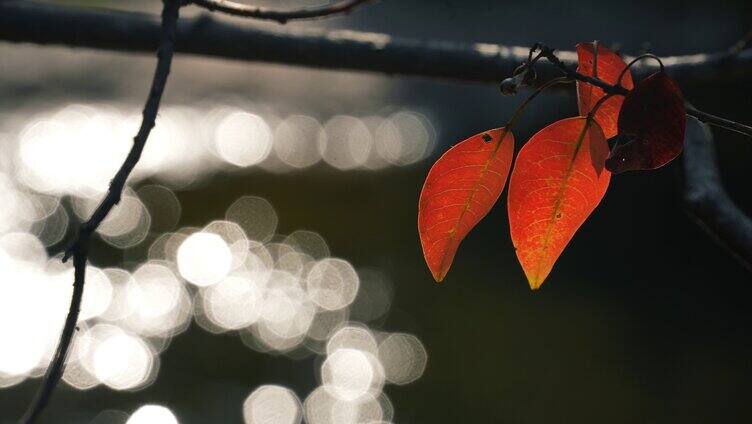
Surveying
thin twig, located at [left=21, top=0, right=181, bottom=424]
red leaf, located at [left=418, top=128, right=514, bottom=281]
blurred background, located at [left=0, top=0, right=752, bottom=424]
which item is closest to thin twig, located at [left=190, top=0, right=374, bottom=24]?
thin twig, located at [left=21, top=0, right=181, bottom=424]

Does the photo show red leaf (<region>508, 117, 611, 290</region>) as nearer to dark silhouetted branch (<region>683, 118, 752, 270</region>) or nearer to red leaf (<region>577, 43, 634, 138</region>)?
red leaf (<region>577, 43, 634, 138</region>)

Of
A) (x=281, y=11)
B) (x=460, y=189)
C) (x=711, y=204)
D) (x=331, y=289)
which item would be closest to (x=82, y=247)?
(x=460, y=189)

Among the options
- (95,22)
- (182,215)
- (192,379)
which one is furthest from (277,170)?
(95,22)

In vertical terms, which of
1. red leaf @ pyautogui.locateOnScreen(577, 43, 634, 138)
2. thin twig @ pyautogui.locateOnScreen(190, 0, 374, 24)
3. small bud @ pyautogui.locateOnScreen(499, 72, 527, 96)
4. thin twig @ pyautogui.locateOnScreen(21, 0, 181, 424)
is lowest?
thin twig @ pyautogui.locateOnScreen(21, 0, 181, 424)

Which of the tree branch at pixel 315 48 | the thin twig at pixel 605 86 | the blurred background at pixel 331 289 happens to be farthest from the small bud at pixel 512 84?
the blurred background at pixel 331 289

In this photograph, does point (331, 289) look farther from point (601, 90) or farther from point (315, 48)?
point (601, 90)

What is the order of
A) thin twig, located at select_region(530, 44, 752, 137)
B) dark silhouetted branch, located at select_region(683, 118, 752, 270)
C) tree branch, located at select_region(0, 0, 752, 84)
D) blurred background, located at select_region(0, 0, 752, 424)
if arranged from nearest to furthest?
thin twig, located at select_region(530, 44, 752, 137), dark silhouetted branch, located at select_region(683, 118, 752, 270), tree branch, located at select_region(0, 0, 752, 84), blurred background, located at select_region(0, 0, 752, 424)

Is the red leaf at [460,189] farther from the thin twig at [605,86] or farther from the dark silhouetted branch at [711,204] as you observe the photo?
the dark silhouetted branch at [711,204]

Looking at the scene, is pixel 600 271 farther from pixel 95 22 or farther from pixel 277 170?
pixel 95 22
